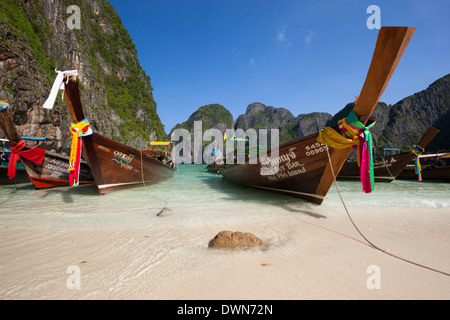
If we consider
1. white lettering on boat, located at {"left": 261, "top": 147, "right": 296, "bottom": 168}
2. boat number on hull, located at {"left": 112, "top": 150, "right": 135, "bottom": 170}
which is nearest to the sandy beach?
white lettering on boat, located at {"left": 261, "top": 147, "right": 296, "bottom": 168}

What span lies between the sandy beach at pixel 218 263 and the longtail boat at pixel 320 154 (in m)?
1.46

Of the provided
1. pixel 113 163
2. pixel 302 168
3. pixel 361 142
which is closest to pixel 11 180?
pixel 113 163

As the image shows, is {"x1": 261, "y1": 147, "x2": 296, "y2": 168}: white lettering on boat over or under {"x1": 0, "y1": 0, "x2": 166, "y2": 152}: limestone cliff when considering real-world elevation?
under

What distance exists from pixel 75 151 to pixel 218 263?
434cm

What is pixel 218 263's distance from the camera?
171 centimetres

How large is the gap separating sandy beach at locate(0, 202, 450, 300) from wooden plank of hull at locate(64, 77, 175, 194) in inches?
103

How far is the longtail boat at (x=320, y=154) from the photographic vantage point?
2.39m

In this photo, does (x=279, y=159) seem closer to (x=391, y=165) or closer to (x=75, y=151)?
(x=75, y=151)

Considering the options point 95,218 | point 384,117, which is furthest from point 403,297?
point 384,117

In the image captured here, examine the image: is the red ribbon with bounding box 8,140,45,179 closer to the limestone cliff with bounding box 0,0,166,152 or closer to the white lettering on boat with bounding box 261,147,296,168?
the white lettering on boat with bounding box 261,147,296,168

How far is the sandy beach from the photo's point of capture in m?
1.32

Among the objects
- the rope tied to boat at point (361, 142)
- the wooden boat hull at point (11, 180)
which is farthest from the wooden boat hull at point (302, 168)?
the wooden boat hull at point (11, 180)

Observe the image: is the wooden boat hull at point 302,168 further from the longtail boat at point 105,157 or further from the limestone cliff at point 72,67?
the limestone cliff at point 72,67
